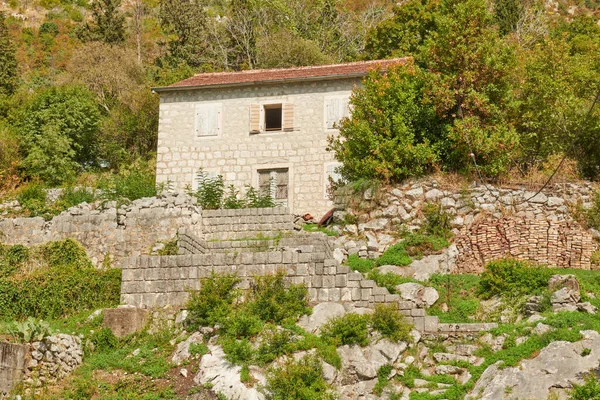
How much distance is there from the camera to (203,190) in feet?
80.4

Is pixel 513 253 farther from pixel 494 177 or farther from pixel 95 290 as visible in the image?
pixel 95 290

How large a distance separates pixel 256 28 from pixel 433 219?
24597 mm

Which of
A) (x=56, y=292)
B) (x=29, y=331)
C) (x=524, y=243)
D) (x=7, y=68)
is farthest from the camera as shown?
(x=7, y=68)

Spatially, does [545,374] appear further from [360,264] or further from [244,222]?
[244,222]

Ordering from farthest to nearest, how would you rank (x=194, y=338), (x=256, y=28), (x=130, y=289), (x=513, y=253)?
(x=256, y=28) < (x=513, y=253) < (x=130, y=289) < (x=194, y=338)

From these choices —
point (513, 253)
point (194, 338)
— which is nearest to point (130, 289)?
point (194, 338)

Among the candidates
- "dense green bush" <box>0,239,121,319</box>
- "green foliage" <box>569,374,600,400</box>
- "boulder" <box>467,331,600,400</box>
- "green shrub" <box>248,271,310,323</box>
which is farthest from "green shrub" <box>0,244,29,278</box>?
"green foliage" <box>569,374,600,400</box>

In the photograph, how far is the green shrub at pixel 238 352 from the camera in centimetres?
1595

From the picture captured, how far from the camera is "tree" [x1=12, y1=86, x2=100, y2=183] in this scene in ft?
93.8

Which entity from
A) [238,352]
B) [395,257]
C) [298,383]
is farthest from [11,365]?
[395,257]

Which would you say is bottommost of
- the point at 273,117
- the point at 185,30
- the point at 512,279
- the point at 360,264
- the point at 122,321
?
the point at 122,321

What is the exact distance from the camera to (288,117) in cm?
2709

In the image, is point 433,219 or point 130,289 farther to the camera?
point 433,219

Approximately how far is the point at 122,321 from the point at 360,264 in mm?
5848
